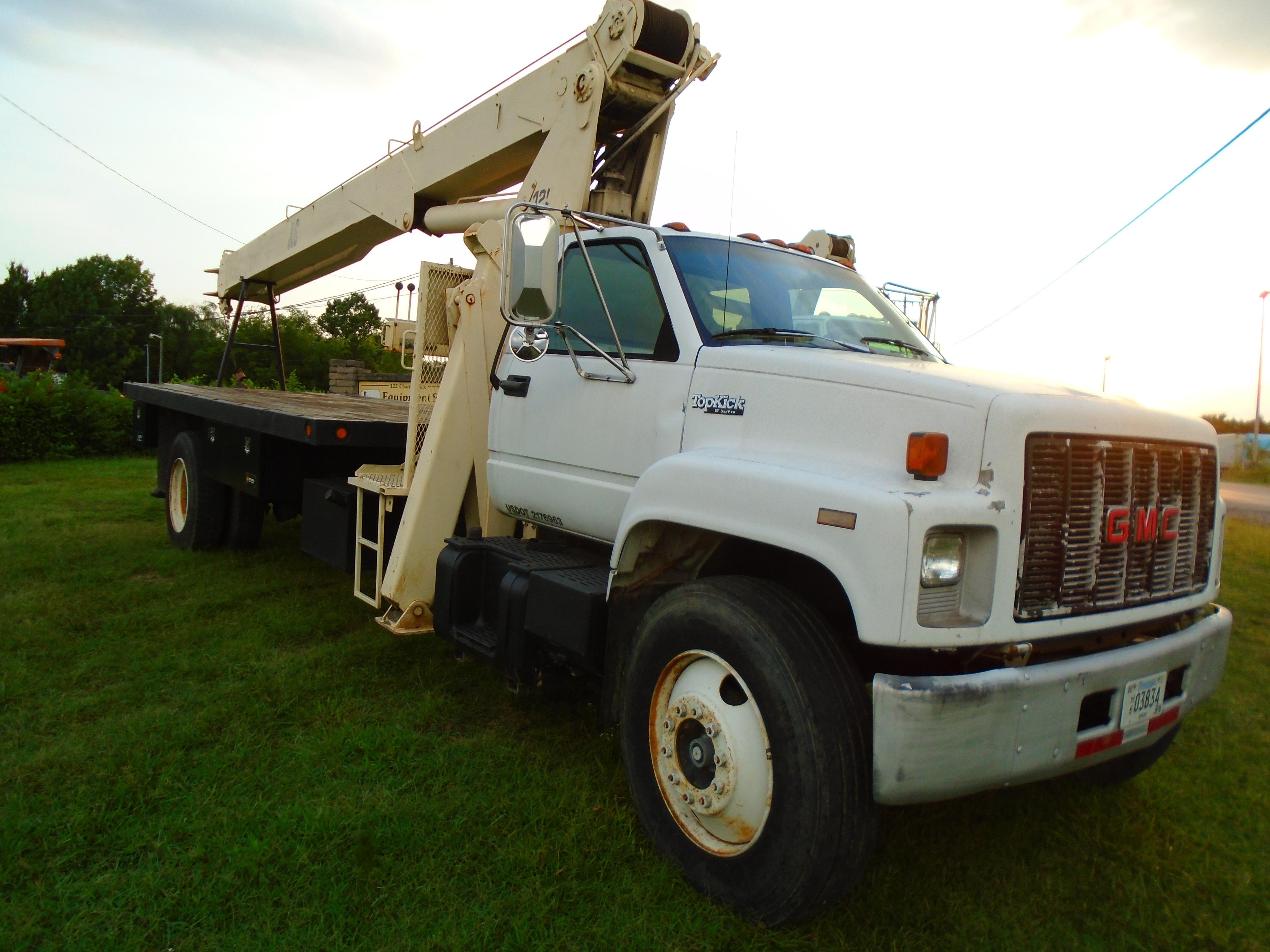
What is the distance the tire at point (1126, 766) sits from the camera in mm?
3578

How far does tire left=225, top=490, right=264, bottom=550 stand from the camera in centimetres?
729

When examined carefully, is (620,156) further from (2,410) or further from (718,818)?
(2,410)

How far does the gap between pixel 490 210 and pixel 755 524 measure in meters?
3.64

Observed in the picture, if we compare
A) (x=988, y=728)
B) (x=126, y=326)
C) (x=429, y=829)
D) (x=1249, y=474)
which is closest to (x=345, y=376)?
(x=429, y=829)

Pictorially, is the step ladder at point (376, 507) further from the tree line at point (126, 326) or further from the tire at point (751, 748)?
the tree line at point (126, 326)

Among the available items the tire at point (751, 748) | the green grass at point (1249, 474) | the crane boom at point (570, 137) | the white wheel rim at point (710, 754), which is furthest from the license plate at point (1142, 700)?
the green grass at point (1249, 474)

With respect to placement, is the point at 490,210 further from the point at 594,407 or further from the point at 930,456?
the point at 930,456

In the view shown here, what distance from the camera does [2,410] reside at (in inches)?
579

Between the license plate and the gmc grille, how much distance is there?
24 cm

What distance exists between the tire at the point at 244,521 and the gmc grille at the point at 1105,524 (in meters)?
6.36

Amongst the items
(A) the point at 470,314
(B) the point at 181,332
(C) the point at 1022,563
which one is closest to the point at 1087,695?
(C) the point at 1022,563

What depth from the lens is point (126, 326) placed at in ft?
240

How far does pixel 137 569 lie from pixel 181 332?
8436 centimetres

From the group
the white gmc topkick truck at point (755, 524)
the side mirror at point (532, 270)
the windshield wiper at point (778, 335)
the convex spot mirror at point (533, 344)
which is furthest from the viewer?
the convex spot mirror at point (533, 344)
